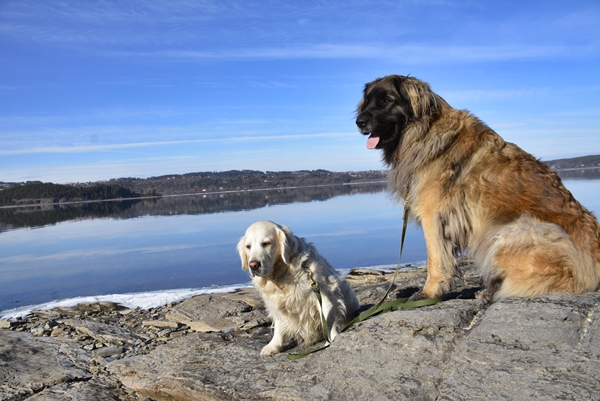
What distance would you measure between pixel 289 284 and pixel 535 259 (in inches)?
85.6

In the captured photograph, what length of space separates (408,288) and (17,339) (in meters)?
4.74

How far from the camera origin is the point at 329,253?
1370cm

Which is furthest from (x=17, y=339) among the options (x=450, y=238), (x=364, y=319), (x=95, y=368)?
(x=450, y=238)

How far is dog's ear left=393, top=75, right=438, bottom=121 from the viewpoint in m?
4.77

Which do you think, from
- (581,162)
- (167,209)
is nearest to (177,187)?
(167,209)

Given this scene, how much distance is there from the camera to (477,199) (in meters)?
4.40

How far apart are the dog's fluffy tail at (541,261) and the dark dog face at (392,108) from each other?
147cm

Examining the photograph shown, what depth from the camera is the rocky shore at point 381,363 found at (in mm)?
3078

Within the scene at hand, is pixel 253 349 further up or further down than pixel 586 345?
further down

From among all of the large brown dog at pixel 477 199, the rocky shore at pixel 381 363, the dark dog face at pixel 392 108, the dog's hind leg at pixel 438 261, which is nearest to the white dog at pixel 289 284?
the rocky shore at pixel 381 363

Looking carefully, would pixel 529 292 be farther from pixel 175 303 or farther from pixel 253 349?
pixel 175 303

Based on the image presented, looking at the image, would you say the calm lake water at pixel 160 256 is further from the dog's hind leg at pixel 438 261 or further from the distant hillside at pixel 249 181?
the distant hillside at pixel 249 181

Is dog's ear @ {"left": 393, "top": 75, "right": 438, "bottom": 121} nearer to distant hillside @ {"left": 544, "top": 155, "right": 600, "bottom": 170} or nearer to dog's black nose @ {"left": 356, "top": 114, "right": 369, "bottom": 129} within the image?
dog's black nose @ {"left": 356, "top": 114, "right": 369, "bottom": 129}

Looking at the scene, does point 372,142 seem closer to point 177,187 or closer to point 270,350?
point 270,350
